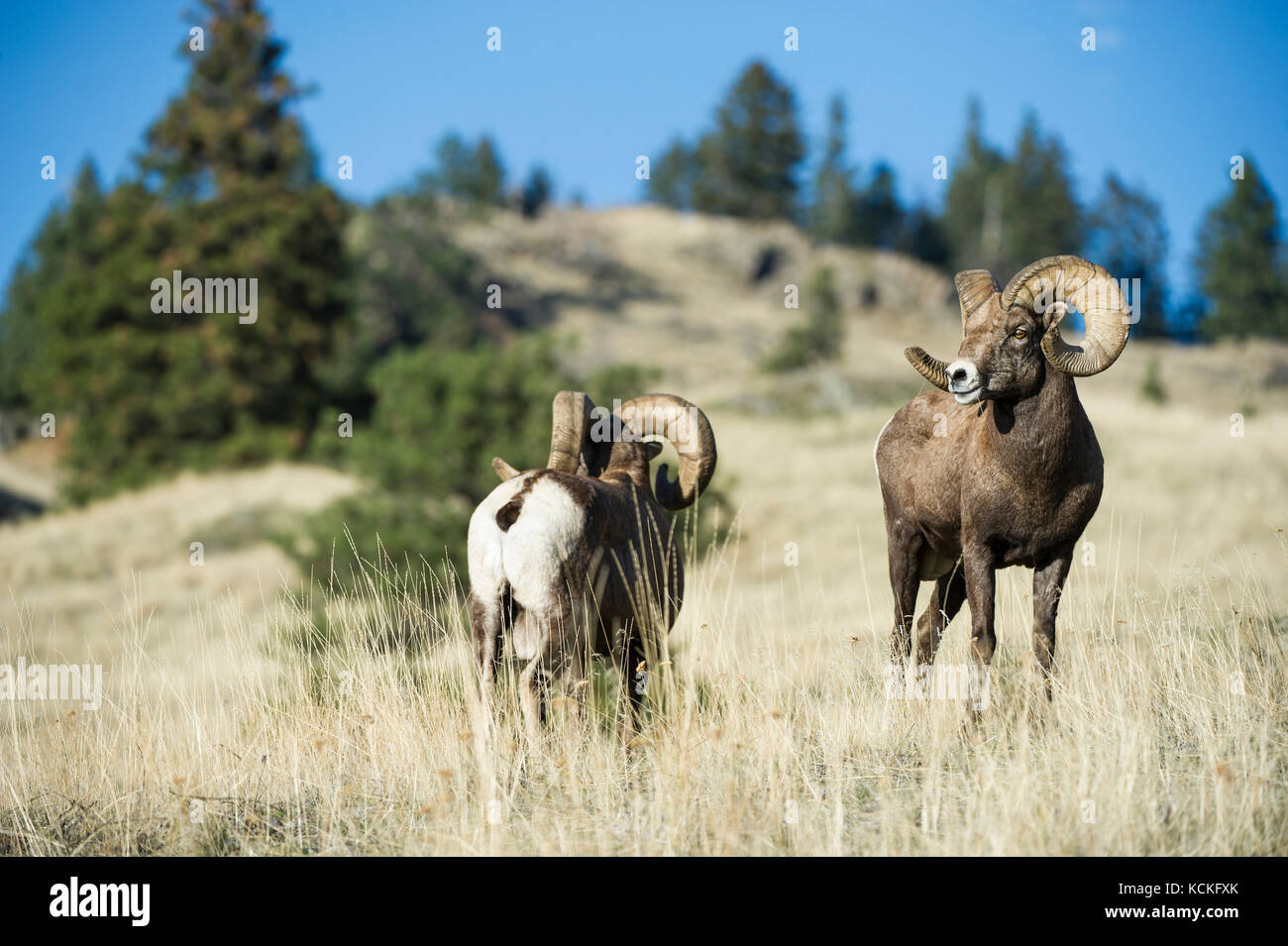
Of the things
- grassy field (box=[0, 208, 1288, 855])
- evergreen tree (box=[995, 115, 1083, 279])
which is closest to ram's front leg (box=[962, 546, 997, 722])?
grassy field (box=[0, 208, 1288, 855])

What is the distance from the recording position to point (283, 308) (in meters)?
39.0

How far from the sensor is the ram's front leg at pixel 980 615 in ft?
19.1

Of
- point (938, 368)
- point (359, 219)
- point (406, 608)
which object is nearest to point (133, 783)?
point (406, 608)

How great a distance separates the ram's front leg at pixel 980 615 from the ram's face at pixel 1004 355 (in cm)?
89

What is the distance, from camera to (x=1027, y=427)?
223 inches

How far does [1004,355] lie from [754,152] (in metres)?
91.2

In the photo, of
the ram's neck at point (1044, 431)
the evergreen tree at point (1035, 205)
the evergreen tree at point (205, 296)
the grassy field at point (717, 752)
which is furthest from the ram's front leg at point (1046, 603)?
the evergreen tree at point (1035, 205)

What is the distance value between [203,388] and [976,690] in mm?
37130

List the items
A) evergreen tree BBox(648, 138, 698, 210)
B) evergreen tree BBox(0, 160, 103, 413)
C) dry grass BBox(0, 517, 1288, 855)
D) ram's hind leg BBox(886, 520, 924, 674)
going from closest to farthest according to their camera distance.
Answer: dry grass BBox(0, 517, 1288, 855) → ram's hind leg BBox(886, 520, 924, 674) → evergreen tree BBox(0, 160, 103, 413) → evergreen tree BBox(648, 138, 698, 210)

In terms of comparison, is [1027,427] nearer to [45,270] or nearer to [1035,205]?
[45,270]

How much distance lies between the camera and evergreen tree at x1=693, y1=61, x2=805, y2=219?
3568 inches

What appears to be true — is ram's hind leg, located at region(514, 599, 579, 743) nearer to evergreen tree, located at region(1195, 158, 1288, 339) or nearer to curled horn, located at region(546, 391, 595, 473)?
curled horn, located at region(546, 391, 595, 473)

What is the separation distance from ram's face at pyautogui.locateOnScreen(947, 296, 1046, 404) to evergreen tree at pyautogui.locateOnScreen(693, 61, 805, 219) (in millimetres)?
88359

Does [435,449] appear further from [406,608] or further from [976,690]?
[976,690]
